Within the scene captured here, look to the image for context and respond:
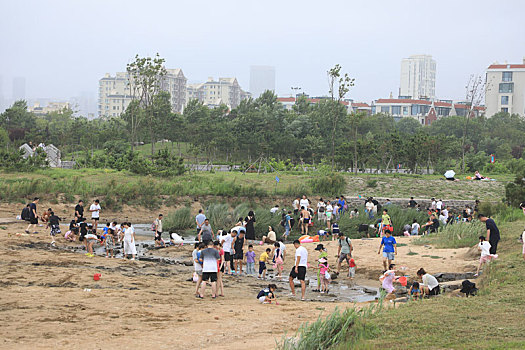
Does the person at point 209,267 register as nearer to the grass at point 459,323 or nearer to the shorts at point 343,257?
the grass at point 459,323

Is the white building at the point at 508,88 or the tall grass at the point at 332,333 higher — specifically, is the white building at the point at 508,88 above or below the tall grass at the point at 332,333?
above

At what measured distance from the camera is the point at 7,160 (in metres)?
35.5

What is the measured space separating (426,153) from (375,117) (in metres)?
40.2

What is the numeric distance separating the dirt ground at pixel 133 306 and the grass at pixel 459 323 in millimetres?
1869

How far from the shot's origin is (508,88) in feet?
430

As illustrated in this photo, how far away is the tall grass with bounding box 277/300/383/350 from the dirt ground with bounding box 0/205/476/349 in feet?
2.86

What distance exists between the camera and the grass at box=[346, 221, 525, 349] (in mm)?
8195

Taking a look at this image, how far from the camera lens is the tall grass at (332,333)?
856 centimetres

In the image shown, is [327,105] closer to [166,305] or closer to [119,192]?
[119,192]

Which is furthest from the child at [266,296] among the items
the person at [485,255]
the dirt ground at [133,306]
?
the person at [485,255]

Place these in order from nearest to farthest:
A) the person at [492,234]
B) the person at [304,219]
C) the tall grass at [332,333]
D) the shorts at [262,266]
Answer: the tall grass at [332,333], the person at [492,234], the shorts at [262,266], the person at [304,219]

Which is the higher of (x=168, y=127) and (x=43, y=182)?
(x=168, y=127)

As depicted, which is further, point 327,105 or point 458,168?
point 327,105

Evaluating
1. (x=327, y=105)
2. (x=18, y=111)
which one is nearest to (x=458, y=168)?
(x=327, y=105)
